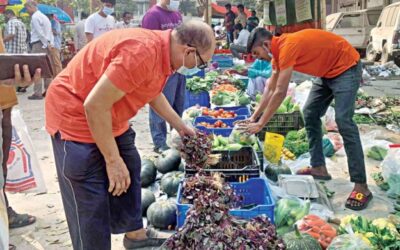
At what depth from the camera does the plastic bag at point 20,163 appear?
12.5 feet

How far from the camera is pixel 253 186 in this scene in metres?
3.37

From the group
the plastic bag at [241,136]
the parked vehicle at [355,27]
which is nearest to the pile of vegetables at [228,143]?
the plastic bag at [241,136]

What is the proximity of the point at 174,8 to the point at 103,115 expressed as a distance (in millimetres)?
4066

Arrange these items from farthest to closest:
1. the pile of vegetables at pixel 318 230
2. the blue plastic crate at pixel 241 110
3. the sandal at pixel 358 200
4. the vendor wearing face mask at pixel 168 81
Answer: the blue plastic crate at pixel 241 110 → the vendor wearing face mask at pixel 168 81 → the sandal at pixel 358 200 → the pile of vegetables at pixel 318 230

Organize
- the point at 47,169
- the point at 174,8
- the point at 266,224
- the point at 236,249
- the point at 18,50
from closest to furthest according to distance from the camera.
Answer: the point at 236,249 < the point at 266,224 < the point at 47,169 < the point at 174,8 < the point at 18,50

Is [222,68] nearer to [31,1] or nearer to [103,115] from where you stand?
[31,1]

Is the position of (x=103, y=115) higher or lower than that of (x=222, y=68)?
higher

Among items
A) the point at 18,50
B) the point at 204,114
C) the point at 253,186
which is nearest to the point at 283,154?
the point at 204,114

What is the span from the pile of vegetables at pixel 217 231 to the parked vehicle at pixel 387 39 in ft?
45.1

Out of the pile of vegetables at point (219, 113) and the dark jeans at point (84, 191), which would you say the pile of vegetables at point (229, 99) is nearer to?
the pile of vegetables at point (219, 113)

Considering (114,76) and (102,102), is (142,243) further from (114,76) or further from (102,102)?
(114,76)

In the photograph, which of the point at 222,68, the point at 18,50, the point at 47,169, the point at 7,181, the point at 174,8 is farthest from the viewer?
the point at 222,68

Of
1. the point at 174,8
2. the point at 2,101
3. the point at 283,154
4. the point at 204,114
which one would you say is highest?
the point at 174,8

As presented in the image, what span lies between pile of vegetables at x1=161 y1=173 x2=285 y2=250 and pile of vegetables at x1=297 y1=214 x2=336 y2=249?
3.58 feet
